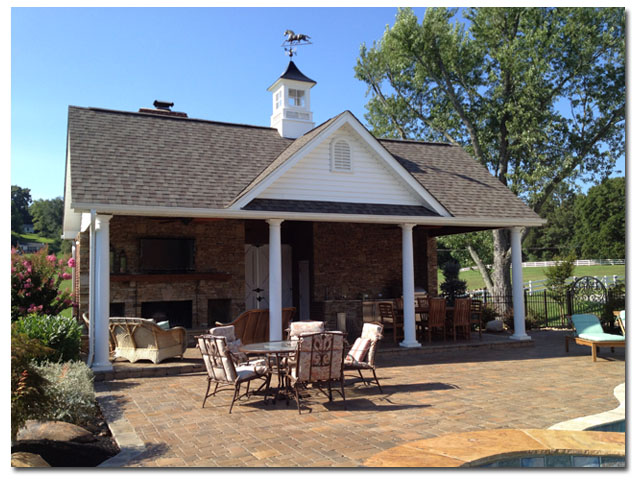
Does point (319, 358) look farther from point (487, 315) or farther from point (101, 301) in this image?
point (487, 315)

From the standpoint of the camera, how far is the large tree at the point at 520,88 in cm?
1748

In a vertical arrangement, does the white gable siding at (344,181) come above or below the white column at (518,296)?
above

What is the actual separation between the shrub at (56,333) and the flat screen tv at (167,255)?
388cm

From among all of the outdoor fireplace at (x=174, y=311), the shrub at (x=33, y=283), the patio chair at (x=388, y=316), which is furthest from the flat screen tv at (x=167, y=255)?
the patio chair at (x=388, y=316)

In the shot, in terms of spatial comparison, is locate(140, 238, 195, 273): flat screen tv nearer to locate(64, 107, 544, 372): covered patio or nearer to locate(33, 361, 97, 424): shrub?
locate(64, 107, 544, 372): covered patio

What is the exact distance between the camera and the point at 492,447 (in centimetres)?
492

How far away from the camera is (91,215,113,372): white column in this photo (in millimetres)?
9133

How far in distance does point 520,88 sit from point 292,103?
9.80m

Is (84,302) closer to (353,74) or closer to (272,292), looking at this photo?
(272,292)

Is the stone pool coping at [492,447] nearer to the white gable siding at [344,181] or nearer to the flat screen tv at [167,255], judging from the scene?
the white gable siding at [344,181]

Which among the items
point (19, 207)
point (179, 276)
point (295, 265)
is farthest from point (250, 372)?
point (295, 265)

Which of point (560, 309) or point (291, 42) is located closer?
point (291, 42)

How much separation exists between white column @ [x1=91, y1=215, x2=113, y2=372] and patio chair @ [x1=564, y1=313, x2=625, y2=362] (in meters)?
8.94
